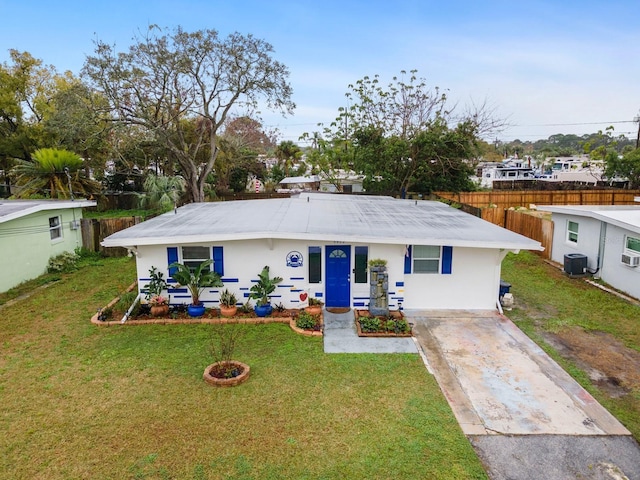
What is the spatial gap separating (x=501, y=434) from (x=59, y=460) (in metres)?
6.27

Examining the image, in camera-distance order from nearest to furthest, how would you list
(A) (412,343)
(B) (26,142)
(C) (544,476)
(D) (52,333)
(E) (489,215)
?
(C) (544,476) < (A) (412,343) < (D) (52,333) < (E) (489,215) < (B) (26,142)

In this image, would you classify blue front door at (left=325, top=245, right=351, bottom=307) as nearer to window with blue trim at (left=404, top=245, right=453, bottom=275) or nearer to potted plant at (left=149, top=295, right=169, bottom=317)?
window with blue trim at (left=404, top=245, right=453, bottom=275)

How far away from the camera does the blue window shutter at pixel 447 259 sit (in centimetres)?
1102

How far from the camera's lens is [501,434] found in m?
6.09

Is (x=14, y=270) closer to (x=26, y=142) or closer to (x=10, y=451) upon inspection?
(x=10, y=451)

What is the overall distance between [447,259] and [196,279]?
6.72 m

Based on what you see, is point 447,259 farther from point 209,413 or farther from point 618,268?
point 209,413

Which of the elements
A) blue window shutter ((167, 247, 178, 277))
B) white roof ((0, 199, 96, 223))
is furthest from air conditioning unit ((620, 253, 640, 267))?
white roof ((0, 199, 96, 223))

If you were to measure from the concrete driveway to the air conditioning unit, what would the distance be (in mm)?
5402

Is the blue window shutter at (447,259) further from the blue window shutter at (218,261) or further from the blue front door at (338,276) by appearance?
the blue window shutter at (218,261)

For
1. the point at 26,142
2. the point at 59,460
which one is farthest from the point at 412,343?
the point at 26,142

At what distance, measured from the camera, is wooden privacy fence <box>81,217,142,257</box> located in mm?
18281

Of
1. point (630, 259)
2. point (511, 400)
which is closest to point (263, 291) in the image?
point (511, 400)

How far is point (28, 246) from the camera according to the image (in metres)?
14.5
